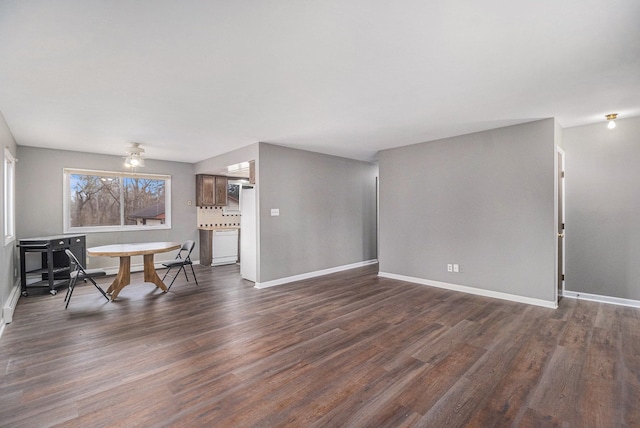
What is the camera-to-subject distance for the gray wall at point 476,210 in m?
3.80

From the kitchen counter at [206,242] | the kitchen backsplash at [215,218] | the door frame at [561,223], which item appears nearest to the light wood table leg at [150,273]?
the kitchen counter at [206,242]

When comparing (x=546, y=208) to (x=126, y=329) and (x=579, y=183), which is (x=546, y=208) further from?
(x=126, y=329)

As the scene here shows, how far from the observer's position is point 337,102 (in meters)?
3.14

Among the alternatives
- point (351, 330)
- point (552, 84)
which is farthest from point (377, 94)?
point (351, 330)

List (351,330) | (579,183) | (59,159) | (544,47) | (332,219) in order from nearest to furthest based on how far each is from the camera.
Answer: (544,47) → (351,330) → (579,183) → (59,159) → (332,219)

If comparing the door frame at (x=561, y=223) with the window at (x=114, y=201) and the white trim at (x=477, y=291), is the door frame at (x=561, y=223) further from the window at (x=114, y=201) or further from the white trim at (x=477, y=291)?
the window at (x=114, y=201)

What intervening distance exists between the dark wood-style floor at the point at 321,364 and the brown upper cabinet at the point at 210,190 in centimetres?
328

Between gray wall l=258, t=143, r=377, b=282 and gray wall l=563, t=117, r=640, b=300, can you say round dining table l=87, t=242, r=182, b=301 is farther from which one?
gray wall l=563, t=117, r=640, b=300

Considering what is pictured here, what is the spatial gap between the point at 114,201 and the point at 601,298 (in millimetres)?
8522

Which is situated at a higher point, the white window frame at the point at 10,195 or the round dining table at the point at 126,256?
the white window frame at the point at 10,195

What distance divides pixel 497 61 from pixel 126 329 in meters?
4.36

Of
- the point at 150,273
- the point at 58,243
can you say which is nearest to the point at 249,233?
the point at 150,273

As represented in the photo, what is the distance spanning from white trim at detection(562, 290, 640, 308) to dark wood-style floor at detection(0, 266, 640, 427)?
242mm

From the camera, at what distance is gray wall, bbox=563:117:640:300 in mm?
3781
